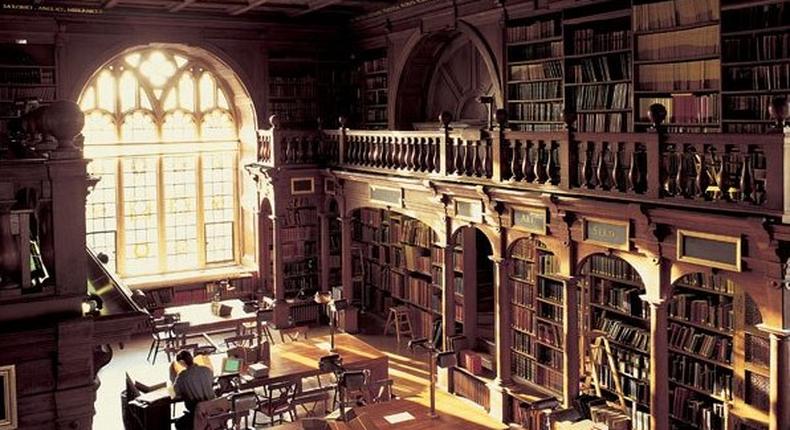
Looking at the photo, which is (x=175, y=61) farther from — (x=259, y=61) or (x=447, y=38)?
(x=447, y=38)

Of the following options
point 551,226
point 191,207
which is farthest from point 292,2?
point 551,226

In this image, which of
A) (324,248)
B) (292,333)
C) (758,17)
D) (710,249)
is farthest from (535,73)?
(292,333)

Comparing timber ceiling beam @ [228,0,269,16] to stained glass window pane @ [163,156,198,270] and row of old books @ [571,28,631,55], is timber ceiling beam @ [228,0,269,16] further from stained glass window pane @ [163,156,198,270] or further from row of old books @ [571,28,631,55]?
row of old books @ [571,28,631,55]

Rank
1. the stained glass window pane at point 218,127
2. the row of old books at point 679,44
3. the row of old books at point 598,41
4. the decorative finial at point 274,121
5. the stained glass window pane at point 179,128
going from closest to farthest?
the row of old books at point 679,44, the row of old books at point 598,41, the decorative finial at point 274,121, the stained glass window pane at point 179,128, the stained glass window pane at point 218,127

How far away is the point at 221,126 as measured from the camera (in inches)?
561

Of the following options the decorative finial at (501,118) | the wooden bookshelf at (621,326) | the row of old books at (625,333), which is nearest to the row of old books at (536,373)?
the wooden bookshelf at (621,326)

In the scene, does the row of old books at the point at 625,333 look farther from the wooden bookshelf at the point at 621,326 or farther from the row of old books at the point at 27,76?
the row of old books at the point at 27,76

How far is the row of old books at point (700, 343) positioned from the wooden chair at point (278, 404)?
3.85 metres

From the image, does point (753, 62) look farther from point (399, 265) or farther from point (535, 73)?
point (399, 265)

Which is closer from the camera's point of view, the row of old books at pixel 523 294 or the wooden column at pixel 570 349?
the wooden column at pixel 570 349

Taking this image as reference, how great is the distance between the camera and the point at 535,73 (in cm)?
Result: 992

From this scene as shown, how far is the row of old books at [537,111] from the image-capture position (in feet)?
31.9

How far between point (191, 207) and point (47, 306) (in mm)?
9529

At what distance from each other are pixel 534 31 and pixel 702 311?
390 centimetres
